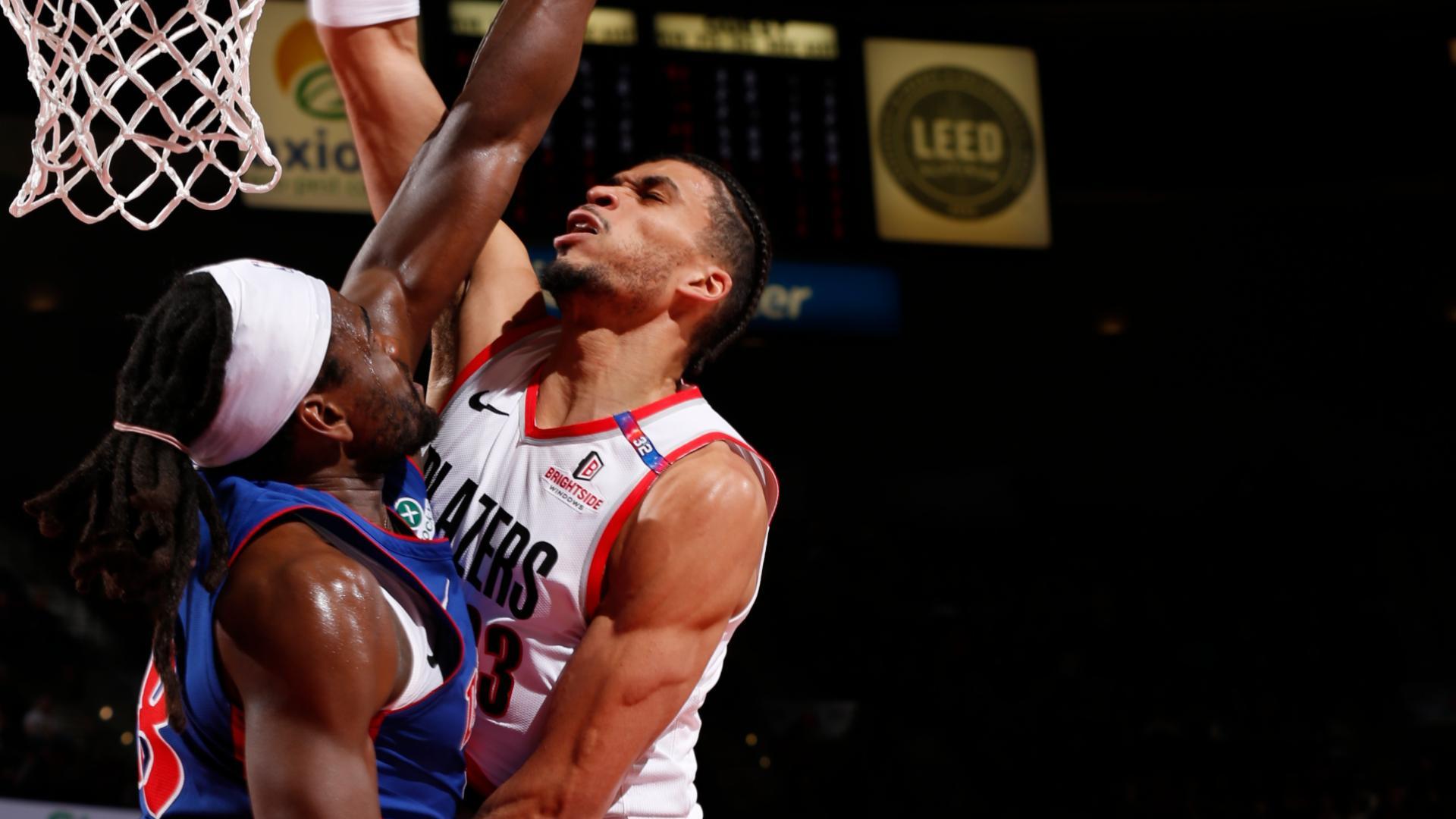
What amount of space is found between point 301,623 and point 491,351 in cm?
124

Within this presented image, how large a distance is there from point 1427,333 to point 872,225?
4.56 m

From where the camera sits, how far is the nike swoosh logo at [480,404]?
2.69 metres

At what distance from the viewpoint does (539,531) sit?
2.49m


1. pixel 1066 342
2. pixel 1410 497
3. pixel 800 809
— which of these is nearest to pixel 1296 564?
pixel 1410 497

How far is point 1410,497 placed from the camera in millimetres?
10133

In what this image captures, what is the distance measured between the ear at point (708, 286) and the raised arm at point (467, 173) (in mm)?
425

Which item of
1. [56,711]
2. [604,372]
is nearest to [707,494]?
[604,372]

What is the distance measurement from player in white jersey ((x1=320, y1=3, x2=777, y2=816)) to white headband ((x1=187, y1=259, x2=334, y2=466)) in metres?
0.71

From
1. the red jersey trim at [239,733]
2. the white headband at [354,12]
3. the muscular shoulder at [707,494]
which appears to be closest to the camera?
the red jersey trim at [239,733]

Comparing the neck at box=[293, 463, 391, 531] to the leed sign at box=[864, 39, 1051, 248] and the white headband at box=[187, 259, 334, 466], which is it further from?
the leed sign at box=[864, 39, 1051, 248]

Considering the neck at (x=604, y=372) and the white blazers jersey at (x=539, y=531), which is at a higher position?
the neck at (x=604, y=372)

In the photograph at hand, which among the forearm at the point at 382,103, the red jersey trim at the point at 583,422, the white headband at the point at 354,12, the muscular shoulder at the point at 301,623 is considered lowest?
the red jersey trim at the point at 583,422

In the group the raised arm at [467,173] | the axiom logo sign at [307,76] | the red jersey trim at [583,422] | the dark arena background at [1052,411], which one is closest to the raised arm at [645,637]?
the red jersey trim at [583,422]

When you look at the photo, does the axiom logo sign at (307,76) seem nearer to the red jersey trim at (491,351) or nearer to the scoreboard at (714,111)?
the scoreboard at (714,111)
